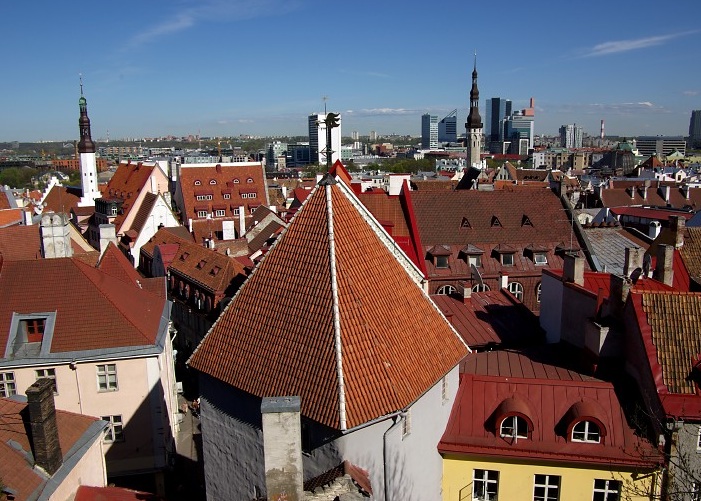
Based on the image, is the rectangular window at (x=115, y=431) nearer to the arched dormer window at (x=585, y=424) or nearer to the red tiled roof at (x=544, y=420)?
the red tiled roof at (x=544, y=420)

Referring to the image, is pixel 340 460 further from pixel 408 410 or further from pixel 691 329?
pixel 691 329

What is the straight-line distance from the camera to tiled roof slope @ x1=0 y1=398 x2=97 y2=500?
1336cm

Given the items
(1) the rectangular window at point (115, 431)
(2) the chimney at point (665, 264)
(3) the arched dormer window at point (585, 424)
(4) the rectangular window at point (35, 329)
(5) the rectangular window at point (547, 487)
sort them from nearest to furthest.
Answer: (3) the arched dormer window at point (585, 424) < (5) the rectangular window at point (547, 487) < (4) the rectangular window at point (35, 329) < (1) the rectangular window at point (115, 431) < (2) the chimney at point (665, 264)

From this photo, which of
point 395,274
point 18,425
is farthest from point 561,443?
point 18,425

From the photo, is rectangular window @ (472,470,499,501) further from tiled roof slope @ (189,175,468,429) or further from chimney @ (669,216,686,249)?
chimney @ (669,216,686,249)

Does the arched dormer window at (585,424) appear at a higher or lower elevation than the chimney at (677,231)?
lower

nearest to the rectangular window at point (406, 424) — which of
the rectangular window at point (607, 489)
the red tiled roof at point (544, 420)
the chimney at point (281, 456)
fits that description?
the red tiled roof at point (544, 420)

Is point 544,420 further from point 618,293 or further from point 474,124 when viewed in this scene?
point 474,124

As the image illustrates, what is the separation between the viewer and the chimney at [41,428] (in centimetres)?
1405

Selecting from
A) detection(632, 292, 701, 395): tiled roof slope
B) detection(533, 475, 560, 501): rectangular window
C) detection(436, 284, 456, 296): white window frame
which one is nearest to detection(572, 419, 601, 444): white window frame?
detection(533, 475, 560, 501): rectangular window

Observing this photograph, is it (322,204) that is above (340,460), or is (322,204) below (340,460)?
above

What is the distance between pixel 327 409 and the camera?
Result: 41.6 ft

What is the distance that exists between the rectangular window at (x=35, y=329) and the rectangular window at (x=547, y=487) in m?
16.5

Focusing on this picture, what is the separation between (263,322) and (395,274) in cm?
351
